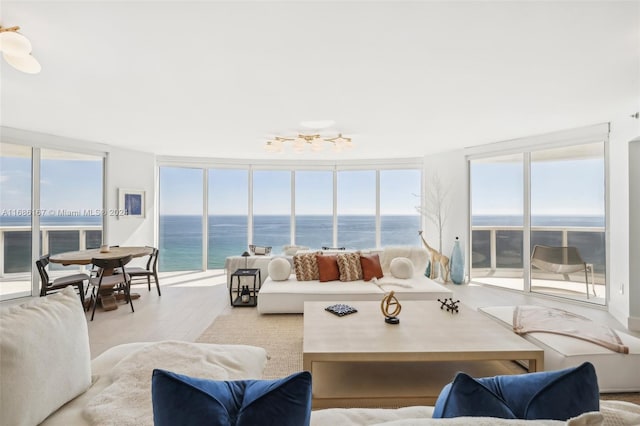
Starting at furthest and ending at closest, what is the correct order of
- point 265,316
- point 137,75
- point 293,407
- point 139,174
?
1. point 139,174
2. point 265,316
3. point 137,75
4. point 293,407

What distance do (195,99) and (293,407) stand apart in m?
3.23

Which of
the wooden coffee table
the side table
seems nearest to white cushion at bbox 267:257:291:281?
the side table

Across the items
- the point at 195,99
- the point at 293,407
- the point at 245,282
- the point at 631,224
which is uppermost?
the point at 195,99

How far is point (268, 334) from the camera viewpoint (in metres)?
3.24

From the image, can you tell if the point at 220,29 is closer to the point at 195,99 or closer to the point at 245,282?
the point at 195,99

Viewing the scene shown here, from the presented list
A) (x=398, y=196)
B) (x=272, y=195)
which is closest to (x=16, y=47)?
(x=272, y=195)

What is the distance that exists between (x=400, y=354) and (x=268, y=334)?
167 cm

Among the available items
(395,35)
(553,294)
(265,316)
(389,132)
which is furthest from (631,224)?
(265,316)

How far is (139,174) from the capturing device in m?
6.06

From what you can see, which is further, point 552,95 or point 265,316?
point 265,316

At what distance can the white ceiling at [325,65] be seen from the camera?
1.82 metres

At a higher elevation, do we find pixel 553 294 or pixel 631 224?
pixel 631 224

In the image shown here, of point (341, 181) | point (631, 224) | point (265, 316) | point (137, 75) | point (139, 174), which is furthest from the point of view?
point (341, 181)

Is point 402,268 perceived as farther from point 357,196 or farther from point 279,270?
point 357,196
